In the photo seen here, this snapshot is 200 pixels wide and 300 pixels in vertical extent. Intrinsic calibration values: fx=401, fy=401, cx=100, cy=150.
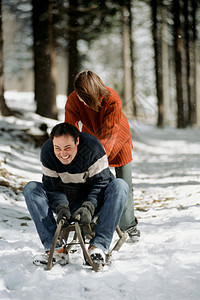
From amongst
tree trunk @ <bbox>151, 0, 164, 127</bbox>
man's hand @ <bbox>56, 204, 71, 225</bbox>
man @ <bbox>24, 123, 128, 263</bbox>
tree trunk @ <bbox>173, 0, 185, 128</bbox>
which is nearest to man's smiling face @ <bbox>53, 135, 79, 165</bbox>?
man @ <bbox>24, 123, 128, 263</bbox>

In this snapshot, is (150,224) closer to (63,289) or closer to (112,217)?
(112,217)

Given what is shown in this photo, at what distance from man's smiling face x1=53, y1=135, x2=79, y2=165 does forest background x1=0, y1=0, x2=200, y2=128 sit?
4905 mm

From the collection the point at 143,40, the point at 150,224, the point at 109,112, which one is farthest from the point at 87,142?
the point at 143,40

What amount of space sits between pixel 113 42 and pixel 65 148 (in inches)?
1505

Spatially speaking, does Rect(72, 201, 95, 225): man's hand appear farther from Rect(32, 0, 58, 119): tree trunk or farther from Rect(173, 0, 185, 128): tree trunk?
Rect(173, 0, 185, 128): tree trunk

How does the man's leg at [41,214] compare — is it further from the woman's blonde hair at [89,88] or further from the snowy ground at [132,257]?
the woman's blonde hair at [89,88]

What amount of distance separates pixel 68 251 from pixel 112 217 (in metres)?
0.74

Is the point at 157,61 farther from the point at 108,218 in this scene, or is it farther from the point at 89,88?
the point at 108,218

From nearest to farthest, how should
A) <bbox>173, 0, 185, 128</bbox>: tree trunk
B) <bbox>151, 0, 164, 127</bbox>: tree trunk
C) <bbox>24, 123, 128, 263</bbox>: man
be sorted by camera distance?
<bbox>24, 123, 128, 263</bbox>: man → <bbox>173, 0, 185, 128</bbox>: tree trunk → <bbox>151, 0, 164, 127</bbox>: tree trunk

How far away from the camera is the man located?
3.43m

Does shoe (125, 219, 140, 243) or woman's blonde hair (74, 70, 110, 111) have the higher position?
woman's blonde hair (74, 70, 110, 111)

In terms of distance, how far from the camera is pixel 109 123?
3799mm

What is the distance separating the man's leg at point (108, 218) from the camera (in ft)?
11.3

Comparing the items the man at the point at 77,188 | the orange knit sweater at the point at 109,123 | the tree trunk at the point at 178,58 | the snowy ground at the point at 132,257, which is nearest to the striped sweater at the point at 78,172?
the man at the point at 77,188
